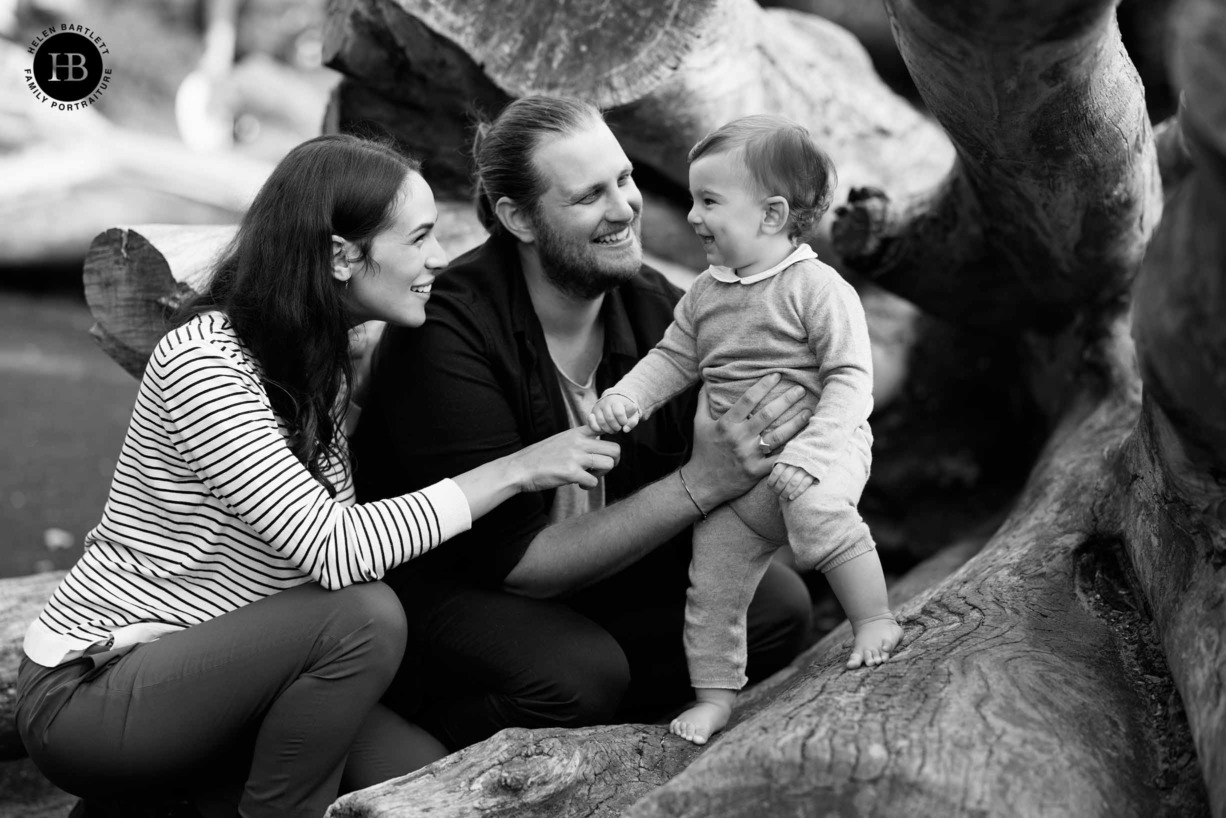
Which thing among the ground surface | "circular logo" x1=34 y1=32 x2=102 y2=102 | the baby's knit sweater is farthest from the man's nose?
"circular logo" x1=34 y1=32 x2=102 y2=102

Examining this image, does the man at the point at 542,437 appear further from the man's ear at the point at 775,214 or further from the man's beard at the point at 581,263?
the man's ear at the point at 775,214

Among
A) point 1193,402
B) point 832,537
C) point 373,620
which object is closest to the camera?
point 1193,402

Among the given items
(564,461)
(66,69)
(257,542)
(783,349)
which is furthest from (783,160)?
(66,69)

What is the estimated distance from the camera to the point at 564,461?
252 cm

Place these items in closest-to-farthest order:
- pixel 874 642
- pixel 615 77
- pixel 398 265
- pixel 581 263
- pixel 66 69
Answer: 1. pixel 874 642
2. pixel 398 265
3. pixel 581 263
4. pixel 615 77
5. pixel 66 69

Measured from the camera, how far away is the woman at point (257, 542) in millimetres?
2375

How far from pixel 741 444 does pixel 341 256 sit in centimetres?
87

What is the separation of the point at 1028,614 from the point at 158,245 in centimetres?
224

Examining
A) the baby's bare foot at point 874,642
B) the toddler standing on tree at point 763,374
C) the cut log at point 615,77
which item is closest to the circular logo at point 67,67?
the cut log at point 615,77

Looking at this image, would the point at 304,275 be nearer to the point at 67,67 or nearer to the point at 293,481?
the point at 293,481

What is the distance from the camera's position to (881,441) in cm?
414

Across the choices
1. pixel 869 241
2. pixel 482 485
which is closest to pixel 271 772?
pixel 482 485

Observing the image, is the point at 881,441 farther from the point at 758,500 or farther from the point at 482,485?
the point at 482,485

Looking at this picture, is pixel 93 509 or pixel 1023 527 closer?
pixel 1023 527
